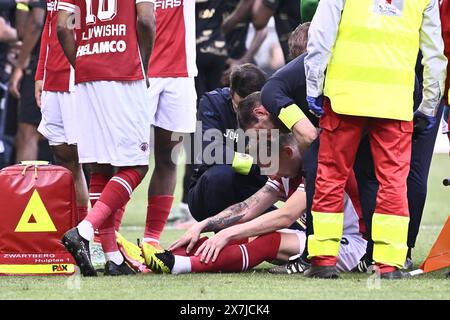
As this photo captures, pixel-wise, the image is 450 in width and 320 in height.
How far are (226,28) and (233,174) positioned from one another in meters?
4.51

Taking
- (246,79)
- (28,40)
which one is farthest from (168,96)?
(28,40)

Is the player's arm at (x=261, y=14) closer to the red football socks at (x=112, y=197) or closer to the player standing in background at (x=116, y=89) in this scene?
the player standing in background at (x=116, y=89)

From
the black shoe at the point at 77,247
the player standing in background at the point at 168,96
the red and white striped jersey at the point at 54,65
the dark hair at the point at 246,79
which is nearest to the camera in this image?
the black shoe at the point at 77,247

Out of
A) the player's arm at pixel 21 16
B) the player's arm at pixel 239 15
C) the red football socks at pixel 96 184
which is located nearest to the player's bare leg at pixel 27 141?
the player's arm at pixel 21 16

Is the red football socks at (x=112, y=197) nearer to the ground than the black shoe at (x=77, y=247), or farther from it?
farther from it

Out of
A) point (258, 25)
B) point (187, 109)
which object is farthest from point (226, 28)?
point (187, 109)

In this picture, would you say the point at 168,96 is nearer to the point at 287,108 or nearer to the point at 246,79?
the point at 246,79

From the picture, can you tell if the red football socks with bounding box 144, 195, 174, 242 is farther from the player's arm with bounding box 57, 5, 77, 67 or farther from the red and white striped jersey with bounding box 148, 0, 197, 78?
the player's arm with bounding box 57, 5, 77, 67

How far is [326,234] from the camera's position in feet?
20.5

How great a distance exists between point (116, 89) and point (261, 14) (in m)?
5.35

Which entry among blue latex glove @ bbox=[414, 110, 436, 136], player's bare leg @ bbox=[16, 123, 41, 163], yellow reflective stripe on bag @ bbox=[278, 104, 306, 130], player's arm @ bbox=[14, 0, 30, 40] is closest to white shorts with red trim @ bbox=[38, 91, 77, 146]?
yellow reflective stripe on bag @ bbox=[278, 104, 306, 130]

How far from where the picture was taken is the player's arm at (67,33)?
677 cm

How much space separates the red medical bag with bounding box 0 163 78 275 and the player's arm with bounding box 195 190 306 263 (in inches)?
29.7

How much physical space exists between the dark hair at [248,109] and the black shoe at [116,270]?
1.12m
